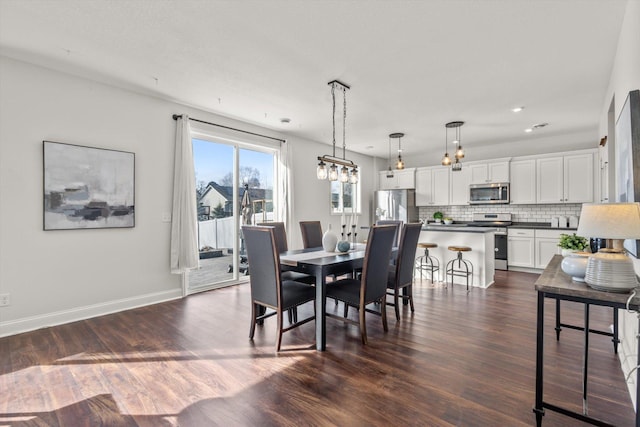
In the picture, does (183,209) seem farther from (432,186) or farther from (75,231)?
(432,186)

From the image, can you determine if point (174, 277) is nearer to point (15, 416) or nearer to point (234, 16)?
point (15, 416)

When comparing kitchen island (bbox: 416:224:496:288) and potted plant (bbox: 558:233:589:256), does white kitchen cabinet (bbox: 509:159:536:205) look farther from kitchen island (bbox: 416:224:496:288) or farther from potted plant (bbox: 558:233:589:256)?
potted plant (bbox: 558:233:589:256)

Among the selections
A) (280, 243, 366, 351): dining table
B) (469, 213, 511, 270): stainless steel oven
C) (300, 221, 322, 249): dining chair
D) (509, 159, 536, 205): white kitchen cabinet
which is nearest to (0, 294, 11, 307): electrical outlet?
(280, 243, 366, 351): dining table

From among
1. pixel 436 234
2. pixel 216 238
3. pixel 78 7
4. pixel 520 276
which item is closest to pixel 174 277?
pixel 216 238

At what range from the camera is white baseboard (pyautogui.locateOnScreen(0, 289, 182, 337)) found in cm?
304

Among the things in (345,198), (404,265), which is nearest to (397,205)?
(345,198)

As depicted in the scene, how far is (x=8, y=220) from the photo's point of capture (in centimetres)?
301

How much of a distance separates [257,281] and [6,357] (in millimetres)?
2081

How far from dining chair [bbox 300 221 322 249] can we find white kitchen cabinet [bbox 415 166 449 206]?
13.0ft

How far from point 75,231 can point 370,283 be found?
10.7 feet

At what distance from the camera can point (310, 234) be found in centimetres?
440

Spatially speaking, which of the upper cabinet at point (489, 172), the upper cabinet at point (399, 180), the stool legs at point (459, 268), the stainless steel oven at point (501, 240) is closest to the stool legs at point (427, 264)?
the stool legs at point (459, 268)

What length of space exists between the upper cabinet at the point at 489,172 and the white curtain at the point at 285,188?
4073 mm

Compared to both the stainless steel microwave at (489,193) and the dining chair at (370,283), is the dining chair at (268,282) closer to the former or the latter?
the dining chair at (370,283)
